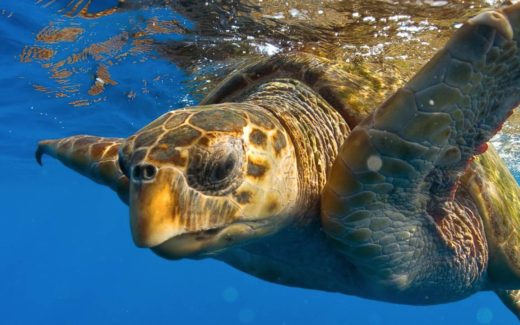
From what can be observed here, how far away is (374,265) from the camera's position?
3266mm

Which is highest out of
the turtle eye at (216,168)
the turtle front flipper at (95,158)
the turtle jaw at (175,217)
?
the turtle eye at (216,168)

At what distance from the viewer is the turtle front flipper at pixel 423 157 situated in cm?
221

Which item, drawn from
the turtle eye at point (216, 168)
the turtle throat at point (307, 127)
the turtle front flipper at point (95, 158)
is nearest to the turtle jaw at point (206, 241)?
the turtle eye at point (216, 168)

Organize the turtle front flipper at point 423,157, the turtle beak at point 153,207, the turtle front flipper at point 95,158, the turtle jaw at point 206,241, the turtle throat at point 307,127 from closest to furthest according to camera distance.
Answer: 1. the turtle beak at point 153,207
2. the turtle jaw at point 206,241
3. the turtle front flipper at point 423,157
4. the turtle throat at point 307,127
5. the turtle front flipper at point 95,158

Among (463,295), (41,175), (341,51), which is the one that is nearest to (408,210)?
(463,295)

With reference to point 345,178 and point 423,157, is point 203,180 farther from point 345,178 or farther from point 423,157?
point 423,157

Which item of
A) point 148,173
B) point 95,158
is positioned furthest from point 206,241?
point 95,158

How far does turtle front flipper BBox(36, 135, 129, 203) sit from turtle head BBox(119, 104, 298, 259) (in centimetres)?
176

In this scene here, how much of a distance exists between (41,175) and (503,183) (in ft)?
94.7

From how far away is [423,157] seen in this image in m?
2.56

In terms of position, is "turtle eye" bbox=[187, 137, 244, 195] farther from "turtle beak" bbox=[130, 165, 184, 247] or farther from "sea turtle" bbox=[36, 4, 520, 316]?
"turtle beak" bbox=[130, 165, 184, 247]

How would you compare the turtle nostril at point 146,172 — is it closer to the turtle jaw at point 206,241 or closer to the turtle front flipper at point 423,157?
the turtle jaw at point 206,241

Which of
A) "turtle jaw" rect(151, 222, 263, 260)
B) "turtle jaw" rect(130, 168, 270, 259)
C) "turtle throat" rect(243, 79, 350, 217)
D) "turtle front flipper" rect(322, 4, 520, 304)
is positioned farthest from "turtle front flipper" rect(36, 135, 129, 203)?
"turtle front flipper" rect(322, 4, 520, 304)

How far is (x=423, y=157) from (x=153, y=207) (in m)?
1.59
